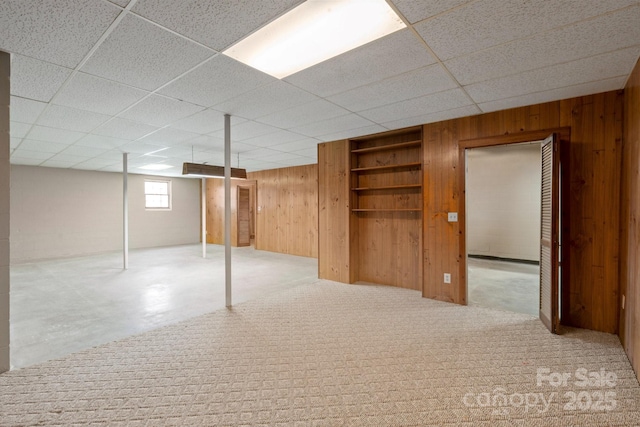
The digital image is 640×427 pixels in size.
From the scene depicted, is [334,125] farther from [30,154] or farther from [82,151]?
[30,154]

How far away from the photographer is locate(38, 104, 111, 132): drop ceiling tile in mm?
3241

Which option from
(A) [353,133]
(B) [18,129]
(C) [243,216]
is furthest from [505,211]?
(B) [18,129]

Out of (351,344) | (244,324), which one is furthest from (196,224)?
(351,344)

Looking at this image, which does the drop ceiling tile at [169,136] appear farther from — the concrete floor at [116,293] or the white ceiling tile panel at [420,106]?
the white ceiling tile panel at [420,106]

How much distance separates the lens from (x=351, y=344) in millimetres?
2652

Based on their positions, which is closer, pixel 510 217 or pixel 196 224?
pixel 510 217

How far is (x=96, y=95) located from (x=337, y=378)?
3351 millimetres

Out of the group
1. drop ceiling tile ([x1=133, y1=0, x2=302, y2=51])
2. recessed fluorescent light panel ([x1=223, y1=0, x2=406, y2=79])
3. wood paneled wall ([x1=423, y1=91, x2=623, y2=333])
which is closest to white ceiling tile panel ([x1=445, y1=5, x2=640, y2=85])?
recessed fluorescent light panel ([x1=223, y1=0, x2=406, y2=79])

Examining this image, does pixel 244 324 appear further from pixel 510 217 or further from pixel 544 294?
pixel 510 217

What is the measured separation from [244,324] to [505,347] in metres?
2.51

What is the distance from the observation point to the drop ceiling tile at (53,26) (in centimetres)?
157

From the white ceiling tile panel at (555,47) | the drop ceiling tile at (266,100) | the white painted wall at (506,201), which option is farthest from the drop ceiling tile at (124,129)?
the white painted wall at (506,201)

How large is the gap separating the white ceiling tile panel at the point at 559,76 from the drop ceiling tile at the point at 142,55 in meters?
2.42

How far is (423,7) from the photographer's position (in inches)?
63.4
